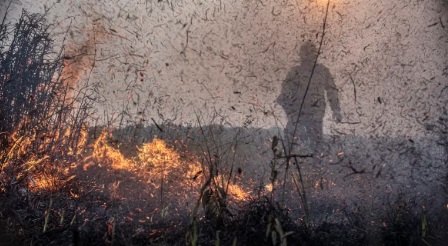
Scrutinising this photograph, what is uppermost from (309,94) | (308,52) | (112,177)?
(308,52)

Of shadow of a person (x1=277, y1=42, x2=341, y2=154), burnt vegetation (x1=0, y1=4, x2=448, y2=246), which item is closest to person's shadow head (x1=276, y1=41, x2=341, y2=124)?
shadow of a person (x1=277, y1=42, x2=341, y2=154)

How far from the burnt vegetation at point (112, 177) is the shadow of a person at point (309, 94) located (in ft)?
0.86

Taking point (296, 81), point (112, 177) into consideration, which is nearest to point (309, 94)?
point (296, 81)

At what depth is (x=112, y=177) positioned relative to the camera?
247 cm

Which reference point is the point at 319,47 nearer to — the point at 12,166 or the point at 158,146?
the point at 158,146

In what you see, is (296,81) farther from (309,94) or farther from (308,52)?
(308,52)

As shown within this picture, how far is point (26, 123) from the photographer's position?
8.14 ft

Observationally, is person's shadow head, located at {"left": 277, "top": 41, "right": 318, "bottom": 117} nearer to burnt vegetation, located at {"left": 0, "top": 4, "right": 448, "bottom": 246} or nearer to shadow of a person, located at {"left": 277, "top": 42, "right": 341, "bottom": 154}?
shadow of a person, located at {"left": 277, "top": 42, "right": 341, "bottom": 154}

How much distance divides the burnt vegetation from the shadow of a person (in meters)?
0.26

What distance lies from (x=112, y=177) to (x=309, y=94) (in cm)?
175

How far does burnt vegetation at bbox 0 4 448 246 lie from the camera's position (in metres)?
2.08

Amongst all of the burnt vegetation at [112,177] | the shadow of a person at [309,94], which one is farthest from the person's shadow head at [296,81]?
the burnt vegetation at [112,177]

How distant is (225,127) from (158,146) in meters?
0.57

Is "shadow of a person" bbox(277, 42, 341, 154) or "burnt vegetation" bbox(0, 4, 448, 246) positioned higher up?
"shadow of a person" bbox(277, 42, 341, 154)
